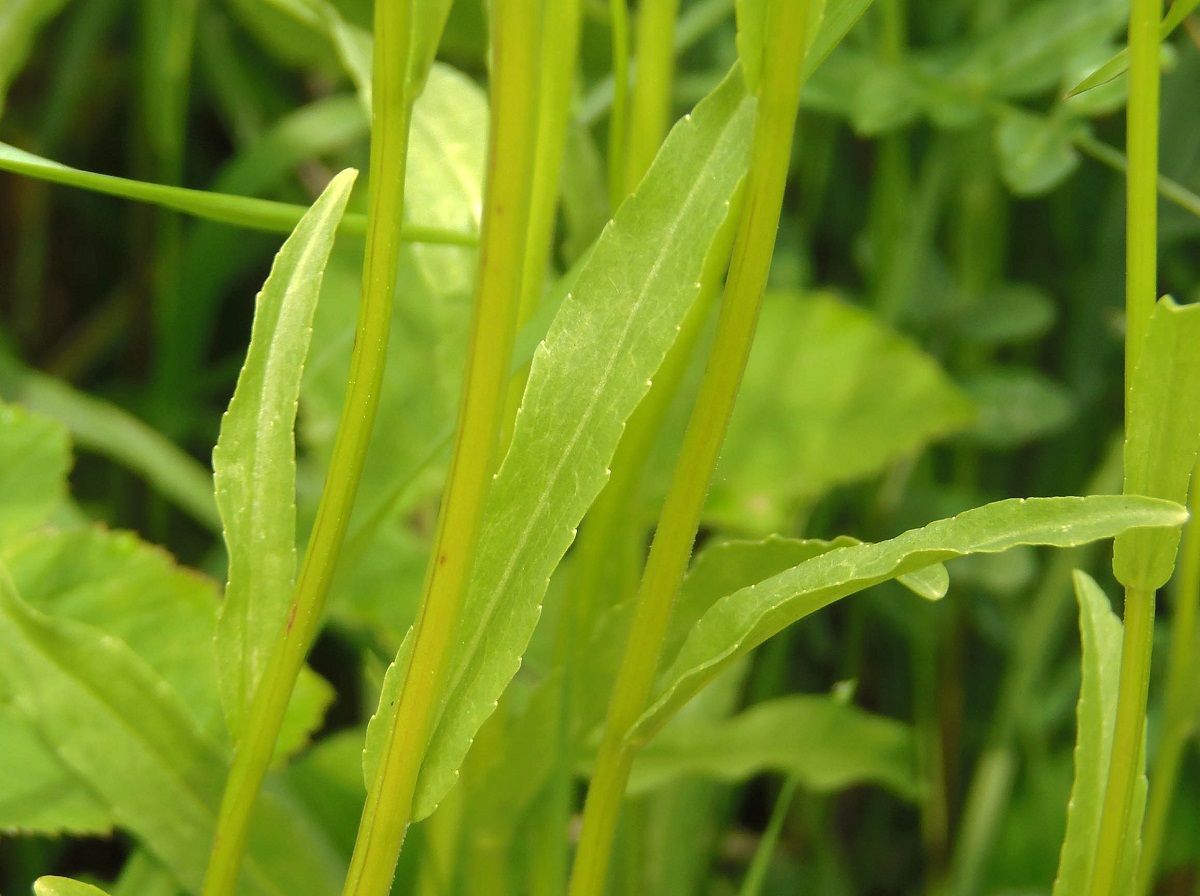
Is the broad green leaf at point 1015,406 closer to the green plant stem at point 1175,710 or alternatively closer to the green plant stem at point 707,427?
the green plant stem at point 1175,710

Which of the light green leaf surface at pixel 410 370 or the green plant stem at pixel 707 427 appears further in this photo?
the light green leaf surface at pixel 410 370

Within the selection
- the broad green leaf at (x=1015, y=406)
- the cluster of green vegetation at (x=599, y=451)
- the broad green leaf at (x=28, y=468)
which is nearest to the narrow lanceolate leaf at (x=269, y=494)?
the cluster of green vegetation at (x=599, y=451)

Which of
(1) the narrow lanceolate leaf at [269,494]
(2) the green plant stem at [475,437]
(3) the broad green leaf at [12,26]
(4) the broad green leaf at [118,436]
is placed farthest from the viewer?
(4) the broad green leaf at [118,436]

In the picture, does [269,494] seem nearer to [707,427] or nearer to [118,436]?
[707,427]

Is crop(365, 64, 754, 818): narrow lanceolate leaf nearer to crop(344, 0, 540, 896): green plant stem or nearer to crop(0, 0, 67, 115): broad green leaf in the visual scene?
crop(344, 0, 540, 896): green plant stem

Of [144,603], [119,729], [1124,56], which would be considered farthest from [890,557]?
[144,603]

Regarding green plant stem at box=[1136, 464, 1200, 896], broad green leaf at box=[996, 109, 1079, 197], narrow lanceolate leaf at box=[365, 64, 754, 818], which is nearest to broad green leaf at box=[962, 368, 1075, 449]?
broad green leaf at box=[996, 109, 1079, 197]

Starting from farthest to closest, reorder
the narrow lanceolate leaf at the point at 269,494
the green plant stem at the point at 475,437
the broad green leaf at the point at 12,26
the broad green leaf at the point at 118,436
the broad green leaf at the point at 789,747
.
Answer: the broad green leaf at the point at 118,436, the broad green leaf at the point at 789,747, the broad green leaf at the point at 12,26, the narrow lanceolate leaf at the point at 269,494, the green plant stem at the point at 475,437

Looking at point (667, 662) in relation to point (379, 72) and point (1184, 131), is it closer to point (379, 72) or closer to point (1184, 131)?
point (379, 72)
